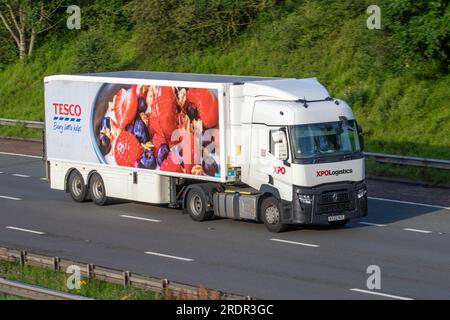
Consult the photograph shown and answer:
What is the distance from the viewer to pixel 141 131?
26.2 meters

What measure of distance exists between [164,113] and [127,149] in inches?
62.8

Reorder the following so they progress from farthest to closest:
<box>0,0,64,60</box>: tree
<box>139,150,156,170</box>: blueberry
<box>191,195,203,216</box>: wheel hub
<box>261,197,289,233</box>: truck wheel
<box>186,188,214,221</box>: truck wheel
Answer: <box>0,0,64,60</box>: tree → <box>139,150,156,170</box>: blueberry → <box>191,195,203,216</box>: wheel hub → <box>186,188,214,221</box>: truck wheel → <box>261,197,289,233</box>: truck wheel

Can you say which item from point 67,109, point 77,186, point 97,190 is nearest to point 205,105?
point 97,190

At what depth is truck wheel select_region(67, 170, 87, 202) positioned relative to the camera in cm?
2819

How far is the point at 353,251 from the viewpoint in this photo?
21.8 m

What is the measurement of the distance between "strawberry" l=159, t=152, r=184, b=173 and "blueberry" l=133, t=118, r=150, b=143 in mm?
782

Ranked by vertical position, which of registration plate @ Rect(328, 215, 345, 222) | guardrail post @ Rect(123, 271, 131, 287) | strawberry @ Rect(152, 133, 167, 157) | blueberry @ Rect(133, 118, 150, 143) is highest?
blueberry @ Rect(133, 118, 150, 143)

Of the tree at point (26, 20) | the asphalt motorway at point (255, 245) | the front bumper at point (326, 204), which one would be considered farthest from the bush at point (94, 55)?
the front bumper at point (326, 204)

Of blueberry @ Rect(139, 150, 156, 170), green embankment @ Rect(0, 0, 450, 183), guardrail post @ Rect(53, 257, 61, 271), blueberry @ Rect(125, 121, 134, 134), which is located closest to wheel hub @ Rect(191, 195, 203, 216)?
blueberry @ Rect(139, 150, 156, 170)

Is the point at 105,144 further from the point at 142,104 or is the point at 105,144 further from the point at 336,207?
the point at 336,207

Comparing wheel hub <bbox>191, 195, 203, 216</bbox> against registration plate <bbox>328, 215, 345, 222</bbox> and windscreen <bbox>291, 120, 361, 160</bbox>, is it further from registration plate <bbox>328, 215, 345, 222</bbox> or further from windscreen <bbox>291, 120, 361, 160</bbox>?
registration plate <bbox>328, 215, 345, 222</bbox>

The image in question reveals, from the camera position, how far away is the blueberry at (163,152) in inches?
1009

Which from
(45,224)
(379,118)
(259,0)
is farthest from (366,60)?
(45,224)

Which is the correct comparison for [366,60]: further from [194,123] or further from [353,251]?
[353,251]
